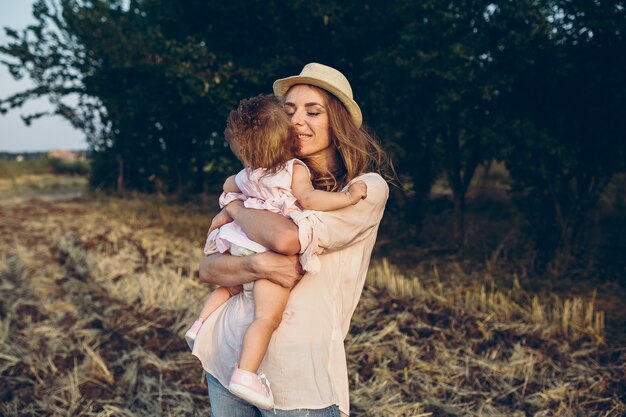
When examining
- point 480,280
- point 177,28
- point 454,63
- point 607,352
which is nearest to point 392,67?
point 454,63

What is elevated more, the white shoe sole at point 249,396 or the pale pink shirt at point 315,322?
the pale pink shirt at point 315,322

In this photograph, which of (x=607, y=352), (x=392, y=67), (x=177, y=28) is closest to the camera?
(x=607, y=352)

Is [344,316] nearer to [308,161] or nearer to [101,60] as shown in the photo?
[308,161]

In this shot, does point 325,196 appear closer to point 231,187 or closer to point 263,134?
point 263,134

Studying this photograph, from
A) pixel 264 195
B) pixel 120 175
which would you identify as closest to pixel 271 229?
pixel 264 195

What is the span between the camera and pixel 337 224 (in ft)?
6.23

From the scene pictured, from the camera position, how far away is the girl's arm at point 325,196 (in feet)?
6.44

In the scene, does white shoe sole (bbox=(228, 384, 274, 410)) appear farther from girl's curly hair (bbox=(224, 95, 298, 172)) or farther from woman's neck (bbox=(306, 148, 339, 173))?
woman's neck (bbox=(306, 148, 339, 173))

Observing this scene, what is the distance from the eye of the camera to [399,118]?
8125mm

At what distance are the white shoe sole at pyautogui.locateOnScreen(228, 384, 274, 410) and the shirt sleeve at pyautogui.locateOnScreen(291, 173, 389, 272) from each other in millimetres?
442

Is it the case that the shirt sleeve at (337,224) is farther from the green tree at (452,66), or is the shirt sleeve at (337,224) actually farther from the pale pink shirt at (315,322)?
the green tree at (452,66)

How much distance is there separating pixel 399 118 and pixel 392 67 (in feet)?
→ 3.42

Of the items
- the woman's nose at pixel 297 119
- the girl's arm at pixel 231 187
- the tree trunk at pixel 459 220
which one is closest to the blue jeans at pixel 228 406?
the girl's arm at pixel 231 187

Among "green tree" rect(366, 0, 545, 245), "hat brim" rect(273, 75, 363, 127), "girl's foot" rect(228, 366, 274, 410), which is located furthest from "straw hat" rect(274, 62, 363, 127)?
"green tree" rect(366, 0, 545, 245)
